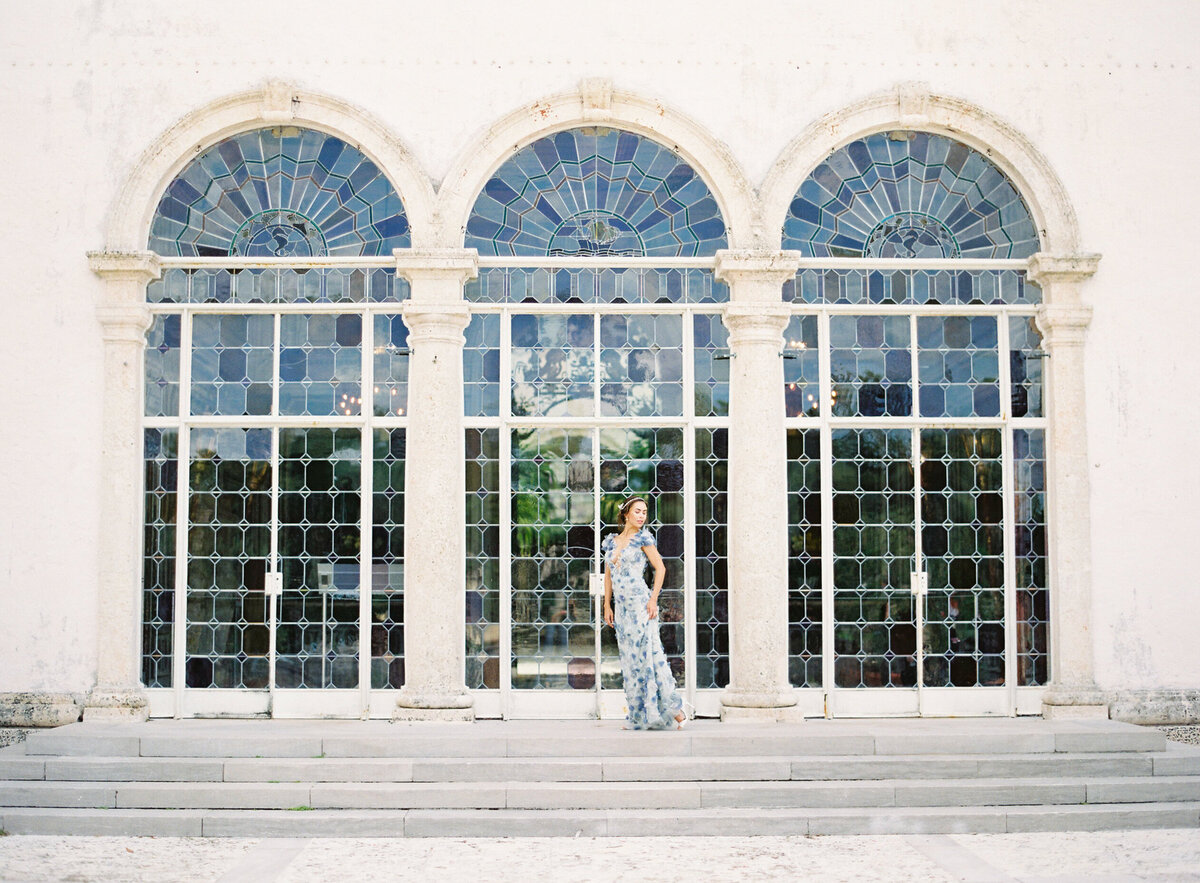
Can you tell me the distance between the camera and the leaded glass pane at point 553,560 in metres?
9.00

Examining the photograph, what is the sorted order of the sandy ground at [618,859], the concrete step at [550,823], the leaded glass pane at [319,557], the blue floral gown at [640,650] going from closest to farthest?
the sandy ground at [618,859] → the concrete step at [550,823] → the blue floral gown at [640,650] → the leaded glass pane at [319,557]

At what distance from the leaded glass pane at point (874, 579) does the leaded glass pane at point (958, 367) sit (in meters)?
0.69

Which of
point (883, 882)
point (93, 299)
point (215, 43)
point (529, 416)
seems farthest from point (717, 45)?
point (883, 882)

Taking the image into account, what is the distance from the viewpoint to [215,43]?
9211 mm

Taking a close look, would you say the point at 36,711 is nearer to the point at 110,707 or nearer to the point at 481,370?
the point at 110,707

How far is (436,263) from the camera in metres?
8.98

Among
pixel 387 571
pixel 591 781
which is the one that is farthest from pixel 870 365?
pixel 387 571

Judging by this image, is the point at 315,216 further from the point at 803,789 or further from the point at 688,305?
the point at 803,789

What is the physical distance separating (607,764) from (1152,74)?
22.5 ft

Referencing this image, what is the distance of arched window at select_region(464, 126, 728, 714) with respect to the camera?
902 centimetres

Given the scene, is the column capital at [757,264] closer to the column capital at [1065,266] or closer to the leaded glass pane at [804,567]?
the leaded glass pane at [804,567]

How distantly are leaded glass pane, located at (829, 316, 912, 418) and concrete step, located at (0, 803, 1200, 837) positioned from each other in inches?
128

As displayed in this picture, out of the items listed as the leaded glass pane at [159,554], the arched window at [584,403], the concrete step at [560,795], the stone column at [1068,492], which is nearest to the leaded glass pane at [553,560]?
the arched window at [584,403]

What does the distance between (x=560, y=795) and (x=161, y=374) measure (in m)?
4.58
